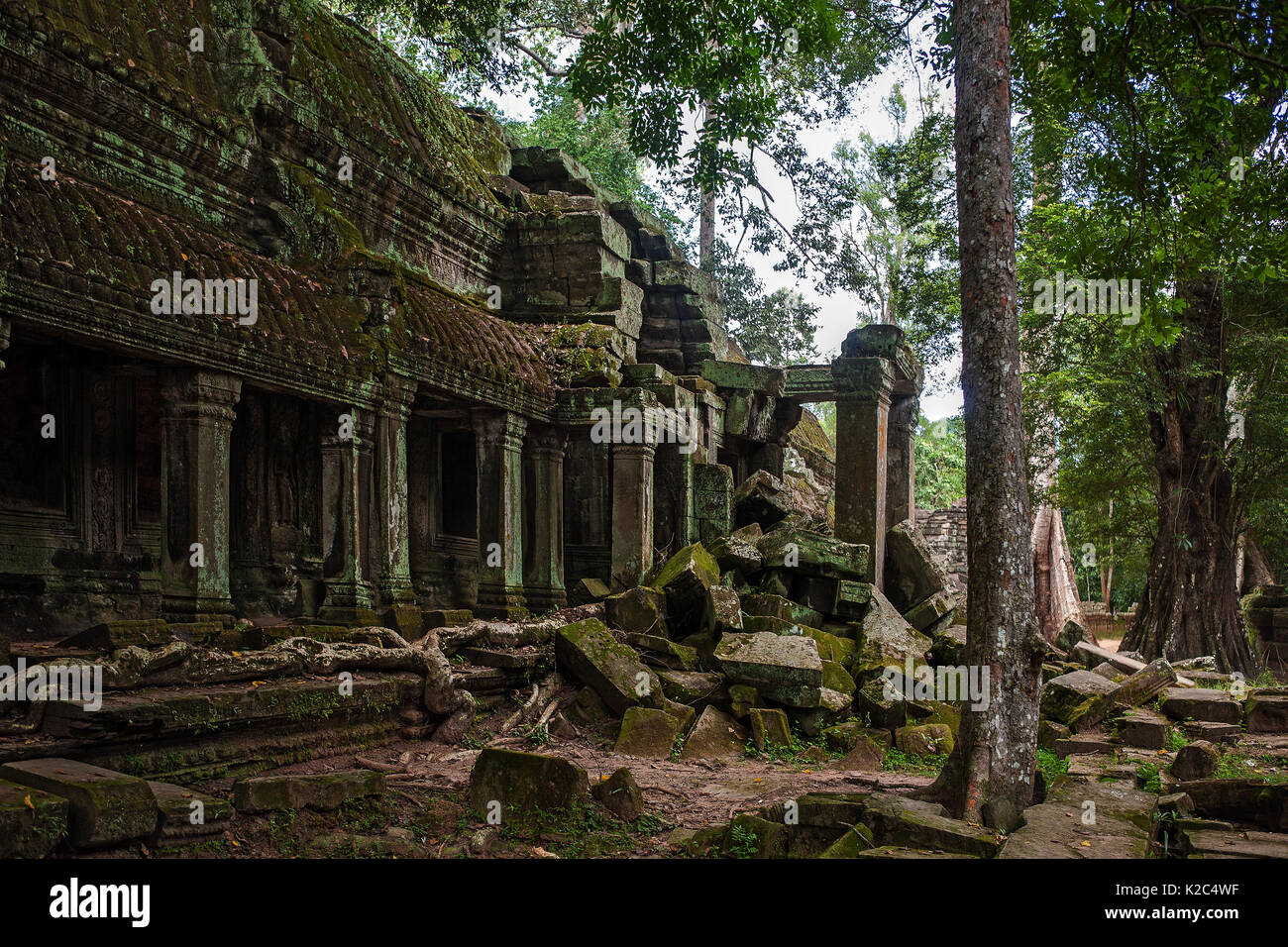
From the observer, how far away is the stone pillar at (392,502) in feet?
27.8

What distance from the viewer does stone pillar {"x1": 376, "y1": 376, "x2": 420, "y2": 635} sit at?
847 centimetres

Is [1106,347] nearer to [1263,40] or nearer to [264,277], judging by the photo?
[1263,40]

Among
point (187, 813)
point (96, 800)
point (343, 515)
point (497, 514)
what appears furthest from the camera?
point (497, 514)

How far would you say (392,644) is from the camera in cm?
767

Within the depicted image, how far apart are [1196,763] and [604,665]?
4.19 meters

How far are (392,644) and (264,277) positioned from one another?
2790 millimetres

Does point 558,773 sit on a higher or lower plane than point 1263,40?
lower

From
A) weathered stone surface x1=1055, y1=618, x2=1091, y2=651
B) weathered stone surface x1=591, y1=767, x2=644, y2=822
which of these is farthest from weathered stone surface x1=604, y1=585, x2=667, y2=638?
weathered stone surface x1=1055, y1=618, x2=1091, y2=651

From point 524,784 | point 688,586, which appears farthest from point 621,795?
point 688,586

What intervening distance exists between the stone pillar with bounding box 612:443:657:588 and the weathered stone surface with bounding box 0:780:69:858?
23.3ft

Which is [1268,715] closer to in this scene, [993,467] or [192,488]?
[993,467]

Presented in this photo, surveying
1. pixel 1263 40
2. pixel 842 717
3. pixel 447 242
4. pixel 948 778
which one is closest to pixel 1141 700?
pixel 842 717

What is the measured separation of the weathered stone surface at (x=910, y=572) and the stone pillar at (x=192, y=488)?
7500mm

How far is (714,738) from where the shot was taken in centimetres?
817
